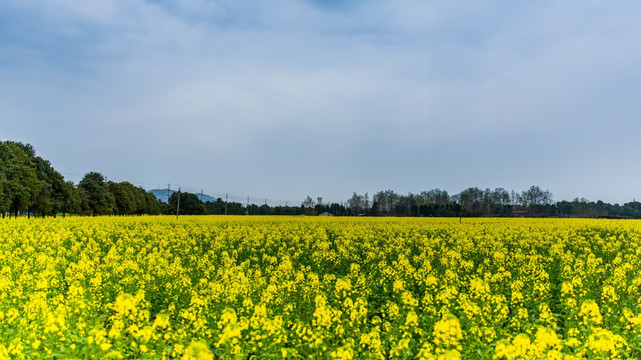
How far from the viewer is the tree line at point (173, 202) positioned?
50.7 metres

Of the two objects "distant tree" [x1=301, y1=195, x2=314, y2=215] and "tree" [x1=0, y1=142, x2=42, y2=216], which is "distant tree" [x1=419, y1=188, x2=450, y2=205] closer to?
"distant tree" [x1=301, y1=195, x2=314, y2=215]

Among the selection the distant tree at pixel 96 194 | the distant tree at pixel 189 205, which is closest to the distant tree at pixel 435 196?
the distant tree at pixel 189 205

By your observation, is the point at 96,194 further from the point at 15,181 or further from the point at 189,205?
the point at 15,181

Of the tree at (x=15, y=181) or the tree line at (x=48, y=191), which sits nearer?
the tree at (x=15, y=181)

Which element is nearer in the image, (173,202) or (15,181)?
(15,181)

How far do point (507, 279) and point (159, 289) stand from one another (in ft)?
35.1

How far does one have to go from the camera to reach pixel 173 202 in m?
104

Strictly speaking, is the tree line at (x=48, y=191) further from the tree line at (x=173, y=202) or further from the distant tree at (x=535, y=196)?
the distant tree at (x=535, y=196)

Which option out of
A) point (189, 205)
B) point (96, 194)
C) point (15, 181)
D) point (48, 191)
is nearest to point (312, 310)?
point (15, 181)

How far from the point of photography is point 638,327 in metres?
7.33

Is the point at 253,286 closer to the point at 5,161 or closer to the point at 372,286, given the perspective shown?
the point at 372,286

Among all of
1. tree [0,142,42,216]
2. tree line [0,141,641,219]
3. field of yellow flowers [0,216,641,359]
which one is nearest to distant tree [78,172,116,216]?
tree line [0,141,641,219]

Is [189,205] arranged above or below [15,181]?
below

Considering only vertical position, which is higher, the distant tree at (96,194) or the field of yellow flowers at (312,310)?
the distant tree at (96,194)
